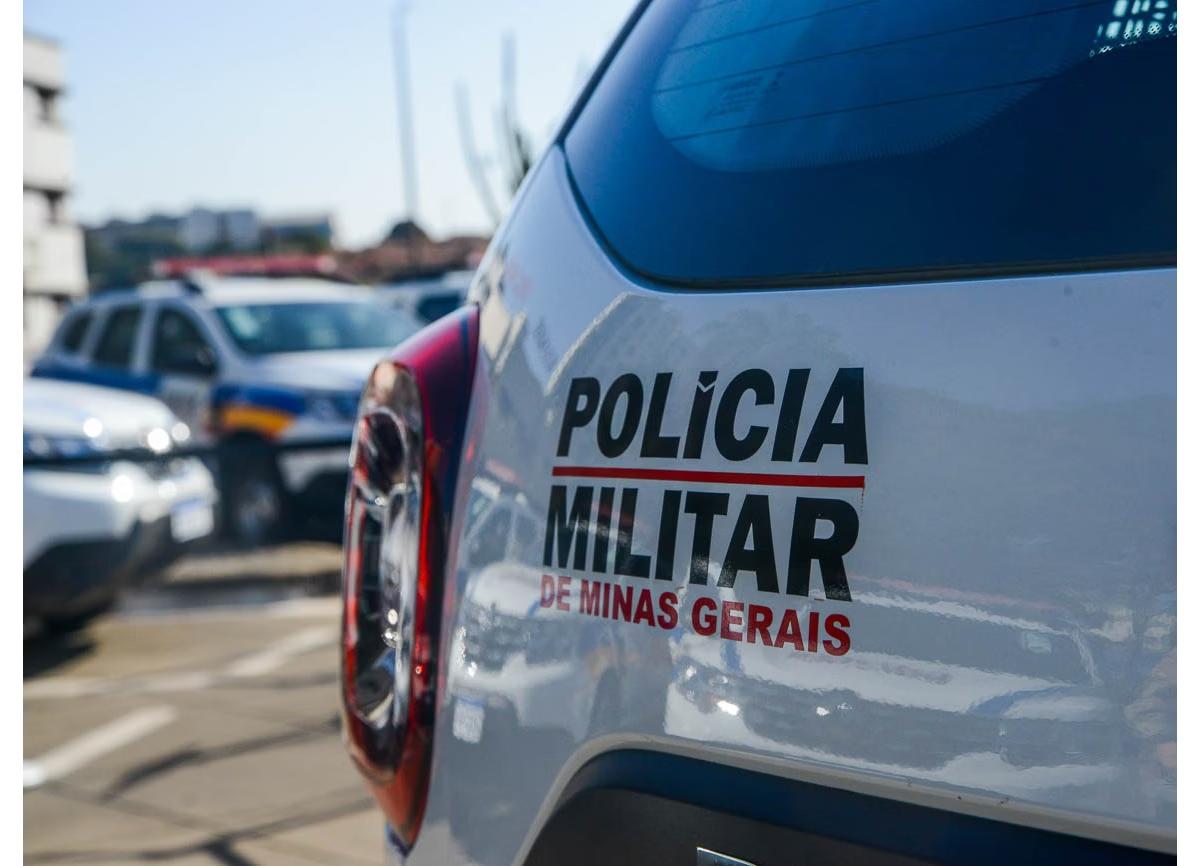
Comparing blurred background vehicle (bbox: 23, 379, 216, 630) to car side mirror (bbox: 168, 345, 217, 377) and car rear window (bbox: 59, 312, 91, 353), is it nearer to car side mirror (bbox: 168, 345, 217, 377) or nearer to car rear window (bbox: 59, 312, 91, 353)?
car side mirror (bbox: 168, 345, 217, 377)

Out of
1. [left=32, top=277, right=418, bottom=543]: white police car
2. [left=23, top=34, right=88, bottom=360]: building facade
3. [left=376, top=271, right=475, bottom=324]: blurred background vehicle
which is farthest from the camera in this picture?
[left=23, top=34, right=88, bottom=360]: building facade

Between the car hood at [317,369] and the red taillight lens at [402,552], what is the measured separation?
696 cm

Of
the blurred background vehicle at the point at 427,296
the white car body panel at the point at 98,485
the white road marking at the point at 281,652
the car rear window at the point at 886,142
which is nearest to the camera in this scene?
the car rear window at the point at 886,142

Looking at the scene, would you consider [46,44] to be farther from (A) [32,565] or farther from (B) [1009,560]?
(B) [1009,560]

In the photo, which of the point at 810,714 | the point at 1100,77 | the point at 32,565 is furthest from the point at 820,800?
the point at 32,565

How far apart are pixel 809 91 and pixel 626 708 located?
618mm

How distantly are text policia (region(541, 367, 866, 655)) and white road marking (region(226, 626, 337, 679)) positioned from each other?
14.4 feet

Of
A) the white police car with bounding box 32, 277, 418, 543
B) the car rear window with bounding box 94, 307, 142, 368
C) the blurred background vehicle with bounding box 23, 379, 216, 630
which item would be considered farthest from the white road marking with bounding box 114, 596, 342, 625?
the car rear window with bounding box 94, 307, 142, 368

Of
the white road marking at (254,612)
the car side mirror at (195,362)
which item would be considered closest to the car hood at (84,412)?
the white road marking at (254,612)

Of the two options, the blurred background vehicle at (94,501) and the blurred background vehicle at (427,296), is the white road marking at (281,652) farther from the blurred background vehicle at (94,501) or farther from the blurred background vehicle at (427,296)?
the blurred background vehicle at (427,296)

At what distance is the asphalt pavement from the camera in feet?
12.3

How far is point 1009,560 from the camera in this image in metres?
1.10

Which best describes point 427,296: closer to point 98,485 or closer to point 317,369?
point 317,369

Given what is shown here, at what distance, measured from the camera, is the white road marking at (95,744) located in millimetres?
4398
